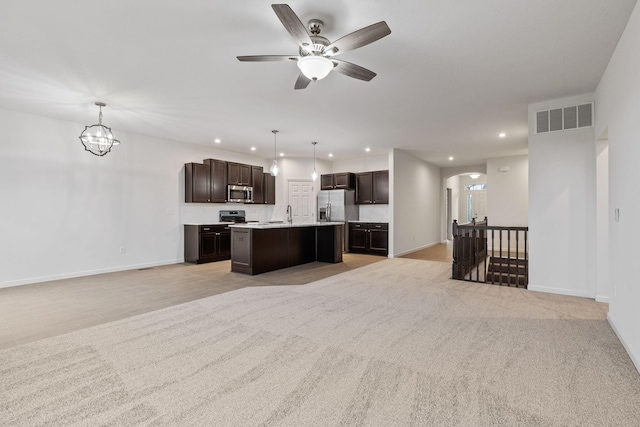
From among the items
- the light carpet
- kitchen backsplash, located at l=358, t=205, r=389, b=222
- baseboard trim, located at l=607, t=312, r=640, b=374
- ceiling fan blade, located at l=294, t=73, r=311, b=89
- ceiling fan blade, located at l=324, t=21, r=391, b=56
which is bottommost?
the light carpet

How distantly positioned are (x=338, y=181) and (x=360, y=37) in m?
6.77

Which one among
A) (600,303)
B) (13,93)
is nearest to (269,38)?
(13,93)

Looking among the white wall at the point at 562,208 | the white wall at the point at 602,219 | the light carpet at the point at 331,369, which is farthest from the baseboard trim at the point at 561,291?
the light carpet at the point at 331,369

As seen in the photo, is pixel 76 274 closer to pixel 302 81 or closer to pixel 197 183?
pixel 197 183

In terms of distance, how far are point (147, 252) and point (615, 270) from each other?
726cm

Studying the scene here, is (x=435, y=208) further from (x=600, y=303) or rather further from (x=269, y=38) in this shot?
(x=269, y=38)

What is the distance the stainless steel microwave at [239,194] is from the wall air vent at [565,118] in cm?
615

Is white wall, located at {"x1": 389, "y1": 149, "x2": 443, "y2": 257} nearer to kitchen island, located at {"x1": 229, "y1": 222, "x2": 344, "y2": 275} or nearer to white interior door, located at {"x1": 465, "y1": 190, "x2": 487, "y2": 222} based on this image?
kitchen island, located at {"x1": 229, "y1": 222, "x2": 344, "y2": 275}

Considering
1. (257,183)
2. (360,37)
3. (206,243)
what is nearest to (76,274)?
(206,243)

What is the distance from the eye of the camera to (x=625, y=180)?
266 cm

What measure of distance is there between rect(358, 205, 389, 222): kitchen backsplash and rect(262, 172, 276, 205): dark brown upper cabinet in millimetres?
2592

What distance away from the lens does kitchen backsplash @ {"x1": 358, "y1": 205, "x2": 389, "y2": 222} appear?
8.83 meters

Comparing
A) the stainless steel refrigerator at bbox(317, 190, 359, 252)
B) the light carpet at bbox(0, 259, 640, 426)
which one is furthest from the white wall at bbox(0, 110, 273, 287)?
the stainless steel refrigerator at bbox(317, 190, 359, 252)

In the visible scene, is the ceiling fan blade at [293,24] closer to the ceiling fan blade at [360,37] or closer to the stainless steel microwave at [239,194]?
the ceiling fan blade at [360,37]
